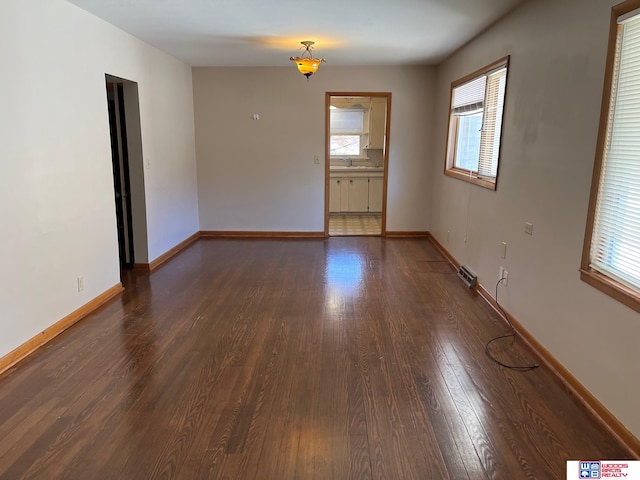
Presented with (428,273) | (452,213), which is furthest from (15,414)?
(452,213)

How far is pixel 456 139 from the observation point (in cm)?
568

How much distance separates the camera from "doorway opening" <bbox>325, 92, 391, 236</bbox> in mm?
8304

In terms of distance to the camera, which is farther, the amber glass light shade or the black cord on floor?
the amber glass light shade

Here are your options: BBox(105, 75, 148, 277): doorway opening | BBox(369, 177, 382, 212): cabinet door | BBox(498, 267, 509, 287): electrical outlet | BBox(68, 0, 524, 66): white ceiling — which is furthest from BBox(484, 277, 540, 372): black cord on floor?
BBox(369, 177, 382, 212): cabinet door

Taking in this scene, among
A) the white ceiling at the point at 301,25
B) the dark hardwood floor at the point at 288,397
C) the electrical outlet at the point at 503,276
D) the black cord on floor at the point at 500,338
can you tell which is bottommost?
the dark hardwood floor at the point at 288,397

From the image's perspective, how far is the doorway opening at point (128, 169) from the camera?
184 inches

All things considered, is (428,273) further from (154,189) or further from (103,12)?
(103,12)

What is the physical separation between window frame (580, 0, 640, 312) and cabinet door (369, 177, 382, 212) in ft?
19.9

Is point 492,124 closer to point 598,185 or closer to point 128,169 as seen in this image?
point 598,185

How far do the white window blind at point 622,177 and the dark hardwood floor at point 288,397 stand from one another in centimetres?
83
